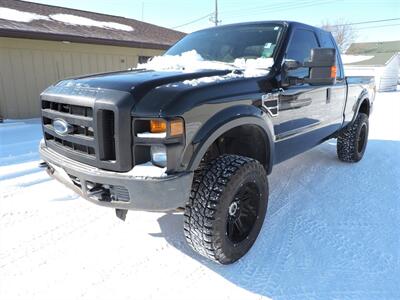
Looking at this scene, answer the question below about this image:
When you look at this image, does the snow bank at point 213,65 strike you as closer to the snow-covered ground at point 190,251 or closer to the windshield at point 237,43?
the windshield at point 237,43

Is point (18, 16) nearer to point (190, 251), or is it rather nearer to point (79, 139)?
point (79, 139)

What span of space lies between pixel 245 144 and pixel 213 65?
82 centimetres

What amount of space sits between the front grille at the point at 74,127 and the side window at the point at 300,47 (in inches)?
76.3

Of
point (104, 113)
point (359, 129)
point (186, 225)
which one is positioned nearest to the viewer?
point (104, 113)

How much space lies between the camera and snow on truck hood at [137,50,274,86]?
2.80 m

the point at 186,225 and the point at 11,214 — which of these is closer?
the point at 186,225

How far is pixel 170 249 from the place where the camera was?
9.09 feet

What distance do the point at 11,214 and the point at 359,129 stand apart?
4.83 metres

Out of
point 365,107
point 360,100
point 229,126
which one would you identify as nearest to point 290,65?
point 229,126

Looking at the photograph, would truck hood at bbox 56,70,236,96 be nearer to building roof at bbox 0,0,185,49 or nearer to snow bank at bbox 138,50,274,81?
snow bank at bbox 138,50,274,81

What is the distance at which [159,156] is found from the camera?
2129 millimetres

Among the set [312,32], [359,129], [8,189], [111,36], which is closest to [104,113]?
[8,189]

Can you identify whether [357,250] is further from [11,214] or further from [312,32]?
[11,214]

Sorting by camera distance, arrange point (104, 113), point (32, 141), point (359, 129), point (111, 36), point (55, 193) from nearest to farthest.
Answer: point (104, 113) < point (55, 193) < point (359, 129) < point (32, 141) < point (111, 36)
